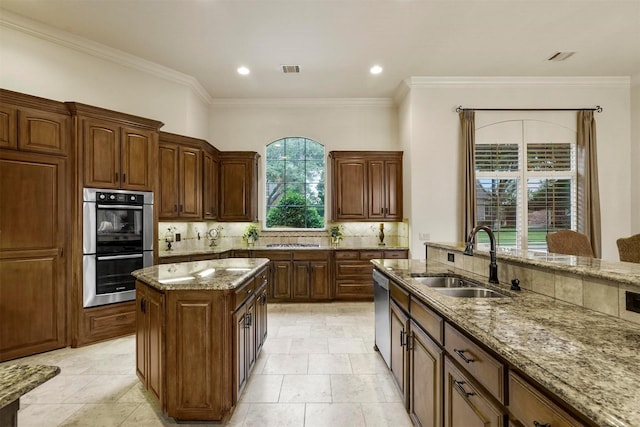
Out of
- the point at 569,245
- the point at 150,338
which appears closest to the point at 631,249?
the point at 569,245

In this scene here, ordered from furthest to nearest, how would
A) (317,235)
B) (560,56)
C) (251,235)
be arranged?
(317,235) → (251,235) → (560,56)

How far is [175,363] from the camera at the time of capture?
201 centimetres

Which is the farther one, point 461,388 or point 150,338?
point 150,338

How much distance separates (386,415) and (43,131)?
4.24 m

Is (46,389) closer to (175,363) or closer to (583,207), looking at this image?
(175,363)

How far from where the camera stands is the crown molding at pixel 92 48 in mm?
3383

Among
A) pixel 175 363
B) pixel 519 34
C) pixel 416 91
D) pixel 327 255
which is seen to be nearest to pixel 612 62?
pixel 519 34

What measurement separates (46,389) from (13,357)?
34.7 inches

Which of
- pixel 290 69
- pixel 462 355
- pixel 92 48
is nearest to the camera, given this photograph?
pixel 462 355

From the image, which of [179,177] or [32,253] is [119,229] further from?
[179,177]

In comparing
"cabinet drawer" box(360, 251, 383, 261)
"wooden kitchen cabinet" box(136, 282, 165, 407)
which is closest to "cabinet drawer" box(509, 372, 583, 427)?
"wooden kitchen cabinet" box(136, 282, 165, 407)

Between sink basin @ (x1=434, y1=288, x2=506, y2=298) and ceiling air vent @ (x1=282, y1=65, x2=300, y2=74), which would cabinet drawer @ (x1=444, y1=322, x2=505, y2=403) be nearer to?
sink basin @ (x1=434, y1=288, x2=506, y2=298)

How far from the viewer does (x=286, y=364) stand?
2.96m

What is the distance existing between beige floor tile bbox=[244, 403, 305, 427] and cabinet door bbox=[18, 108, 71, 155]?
3.32 metres
